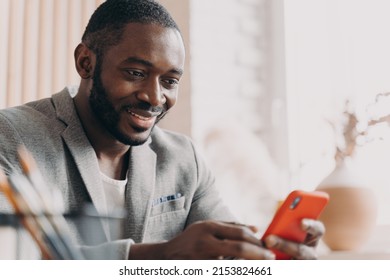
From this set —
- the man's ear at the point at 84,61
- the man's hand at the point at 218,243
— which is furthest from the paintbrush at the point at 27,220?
the man's ear at the point at 84,61

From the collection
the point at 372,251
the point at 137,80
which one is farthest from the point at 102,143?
the point at 372,251

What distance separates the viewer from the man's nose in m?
1.09

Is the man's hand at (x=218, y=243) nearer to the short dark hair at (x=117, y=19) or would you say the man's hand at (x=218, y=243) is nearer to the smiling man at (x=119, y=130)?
the smiling man at (x=119, y=130)

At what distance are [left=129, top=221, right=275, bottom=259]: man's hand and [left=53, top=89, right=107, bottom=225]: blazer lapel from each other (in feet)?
1.08

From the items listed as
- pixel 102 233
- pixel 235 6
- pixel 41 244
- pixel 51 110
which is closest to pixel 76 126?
pixel 51 110

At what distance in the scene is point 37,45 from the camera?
1547 mm

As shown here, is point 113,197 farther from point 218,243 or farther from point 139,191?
point 218,243

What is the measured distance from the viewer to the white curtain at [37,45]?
1524 mm

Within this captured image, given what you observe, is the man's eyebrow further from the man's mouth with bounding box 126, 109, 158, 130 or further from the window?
the window

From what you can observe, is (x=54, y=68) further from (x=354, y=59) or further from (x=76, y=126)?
(x=354, y=59)

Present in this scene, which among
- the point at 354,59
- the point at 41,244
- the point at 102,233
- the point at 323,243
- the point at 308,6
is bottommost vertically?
the point at 323,243

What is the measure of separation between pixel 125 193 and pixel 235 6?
0.74 metres

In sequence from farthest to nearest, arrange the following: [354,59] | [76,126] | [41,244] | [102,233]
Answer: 1. [354,59]
2. [76,126]
3. [102,233]
4. [41,244]

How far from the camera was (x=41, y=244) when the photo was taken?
0.69 metres
